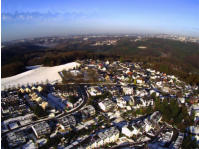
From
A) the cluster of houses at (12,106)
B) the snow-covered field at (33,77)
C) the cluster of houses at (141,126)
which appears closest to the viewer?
the cluster of houses at (141,126)

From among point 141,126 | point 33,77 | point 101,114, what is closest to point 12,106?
point 101,114

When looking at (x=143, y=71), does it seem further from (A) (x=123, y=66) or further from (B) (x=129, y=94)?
(B) (x=129, y=94)

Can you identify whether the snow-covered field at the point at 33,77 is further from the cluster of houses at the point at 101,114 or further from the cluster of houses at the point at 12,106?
the cluster of houses at the point at 12,106

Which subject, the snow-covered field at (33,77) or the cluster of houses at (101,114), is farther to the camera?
the snow-covered field at (33,77)

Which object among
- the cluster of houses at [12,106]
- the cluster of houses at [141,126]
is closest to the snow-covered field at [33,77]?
the cluster of houses at [12,106]

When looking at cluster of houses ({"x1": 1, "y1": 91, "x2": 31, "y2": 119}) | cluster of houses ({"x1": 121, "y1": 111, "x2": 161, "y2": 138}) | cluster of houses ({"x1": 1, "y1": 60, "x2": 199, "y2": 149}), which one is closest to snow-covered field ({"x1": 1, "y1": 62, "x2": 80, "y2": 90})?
cluster of houses ({"x1": 1, "y1": 60, "x2": 199, "y2": 149})

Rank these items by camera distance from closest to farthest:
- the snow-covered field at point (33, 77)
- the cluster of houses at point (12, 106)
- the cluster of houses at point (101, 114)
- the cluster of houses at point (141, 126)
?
the cluster of houses at point (101, 114) → the cluster of houses at point (141, 126) → the cluster of houses at point (12, 106) → the snow-covered field at point (33, 77)

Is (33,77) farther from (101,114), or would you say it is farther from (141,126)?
(141,126)

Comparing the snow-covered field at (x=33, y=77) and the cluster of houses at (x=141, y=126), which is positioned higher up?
the snow-covered field at (x=33, y=77)

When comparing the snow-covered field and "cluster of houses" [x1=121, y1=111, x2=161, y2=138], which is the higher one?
the snow-covered field

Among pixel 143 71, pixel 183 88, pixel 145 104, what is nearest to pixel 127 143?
pixel 145 104

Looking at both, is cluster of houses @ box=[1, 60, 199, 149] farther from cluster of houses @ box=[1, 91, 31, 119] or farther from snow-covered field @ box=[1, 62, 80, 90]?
snow-covered field @ box=[1, 62, 80, 90]

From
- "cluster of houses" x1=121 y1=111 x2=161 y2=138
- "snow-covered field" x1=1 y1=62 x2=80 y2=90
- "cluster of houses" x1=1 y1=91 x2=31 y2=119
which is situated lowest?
"cluster of houses" x1=121 y1=111 x2=161 y2=138
